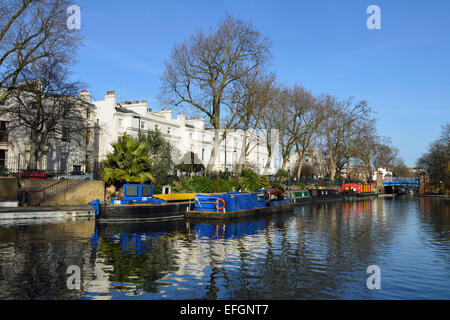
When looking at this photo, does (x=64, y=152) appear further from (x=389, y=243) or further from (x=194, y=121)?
(x=389, y=243)

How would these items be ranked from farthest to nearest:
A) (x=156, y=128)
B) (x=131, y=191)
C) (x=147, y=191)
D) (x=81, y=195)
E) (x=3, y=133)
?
(x=156, y=128) < (x=3, y=133) < (x=81, y=195) < (x=147, y=191) < (x=131, y=191)

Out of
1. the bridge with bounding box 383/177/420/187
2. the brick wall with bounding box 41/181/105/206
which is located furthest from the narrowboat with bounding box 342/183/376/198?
the brick wall with bounding box 41/181/105/206

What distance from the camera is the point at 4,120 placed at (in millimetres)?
40406

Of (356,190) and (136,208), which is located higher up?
(136,208)

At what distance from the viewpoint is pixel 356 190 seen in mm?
77688

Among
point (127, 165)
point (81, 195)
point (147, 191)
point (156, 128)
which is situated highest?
point (156, 128)

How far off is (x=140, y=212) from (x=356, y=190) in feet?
197

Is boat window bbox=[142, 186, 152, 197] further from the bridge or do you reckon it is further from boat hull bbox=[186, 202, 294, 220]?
the bridge

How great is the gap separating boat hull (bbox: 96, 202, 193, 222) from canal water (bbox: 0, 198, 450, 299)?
1.34 metres

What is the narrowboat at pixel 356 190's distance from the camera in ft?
243

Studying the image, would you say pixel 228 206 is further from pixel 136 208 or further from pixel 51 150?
pixel 51 150

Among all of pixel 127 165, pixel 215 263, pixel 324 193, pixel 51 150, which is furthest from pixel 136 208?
pixel 324 193

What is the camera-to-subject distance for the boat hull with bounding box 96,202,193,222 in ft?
85.3
